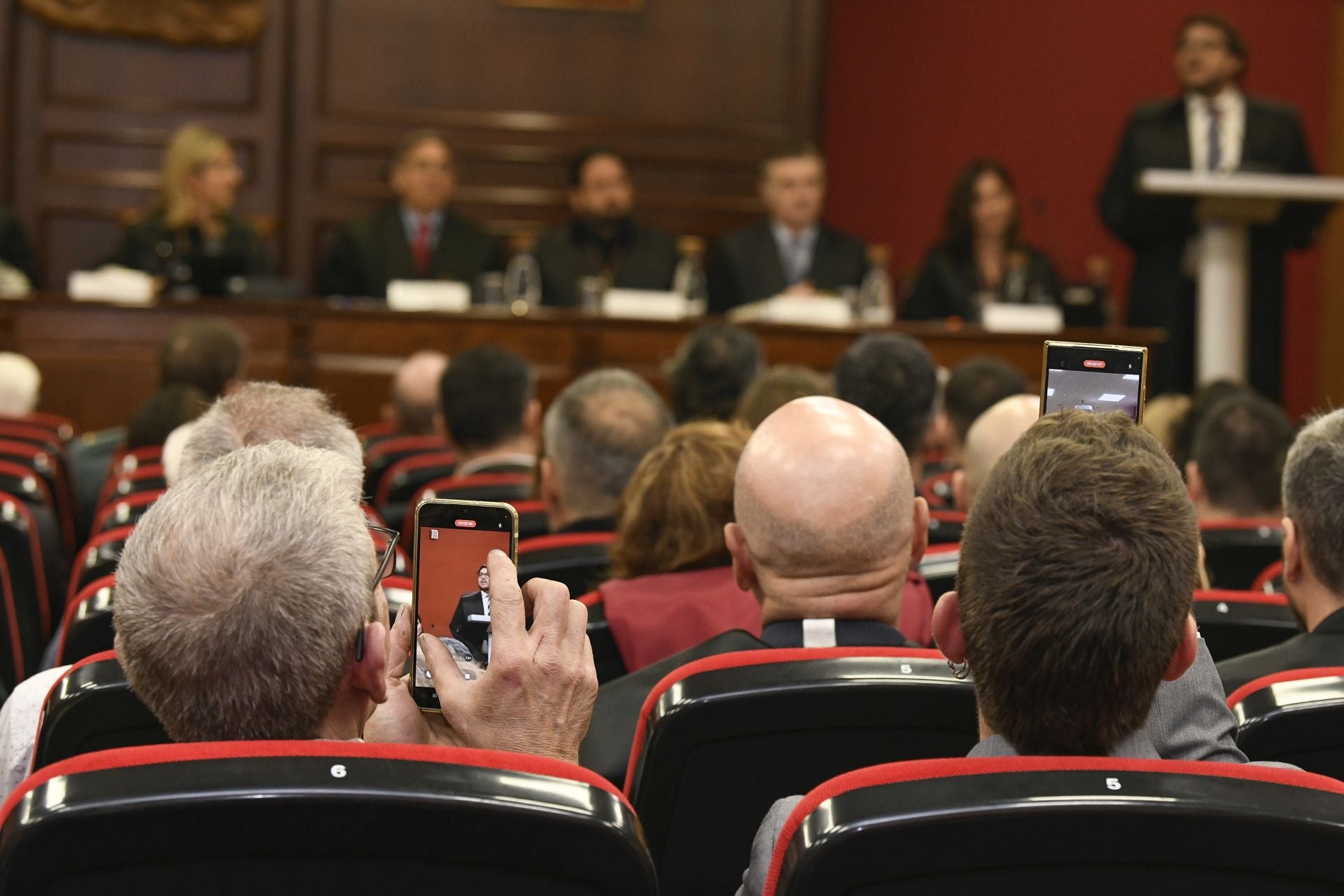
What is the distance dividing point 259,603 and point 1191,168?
582cm

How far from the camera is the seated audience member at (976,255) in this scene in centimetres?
661

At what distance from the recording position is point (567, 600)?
1.33m

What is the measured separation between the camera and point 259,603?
1.18 m

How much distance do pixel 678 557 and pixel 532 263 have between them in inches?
186

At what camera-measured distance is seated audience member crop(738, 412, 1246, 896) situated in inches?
46.4

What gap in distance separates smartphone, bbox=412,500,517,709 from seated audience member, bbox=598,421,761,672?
72 cm

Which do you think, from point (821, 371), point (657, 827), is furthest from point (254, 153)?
point (657, 827)

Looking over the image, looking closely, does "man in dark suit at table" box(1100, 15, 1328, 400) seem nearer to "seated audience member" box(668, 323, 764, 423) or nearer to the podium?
the podium

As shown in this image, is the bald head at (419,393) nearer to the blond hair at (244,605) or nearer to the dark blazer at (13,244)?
the blond hair at (244,605)

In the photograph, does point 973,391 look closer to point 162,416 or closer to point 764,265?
point 162,416

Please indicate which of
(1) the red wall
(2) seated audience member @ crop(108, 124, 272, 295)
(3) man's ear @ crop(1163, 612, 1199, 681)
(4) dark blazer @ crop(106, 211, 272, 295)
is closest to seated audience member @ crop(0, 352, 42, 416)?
(4) dark blazer @ crop(106, 211, 272, 295)

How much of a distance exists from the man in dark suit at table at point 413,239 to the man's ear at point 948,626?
19.1 ft

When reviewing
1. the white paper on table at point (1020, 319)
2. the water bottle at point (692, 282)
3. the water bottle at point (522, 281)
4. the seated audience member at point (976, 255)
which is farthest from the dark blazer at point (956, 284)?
the water bottle at point (522, 281)

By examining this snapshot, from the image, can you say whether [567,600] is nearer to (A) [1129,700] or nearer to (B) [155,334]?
(A) [1129,700]
